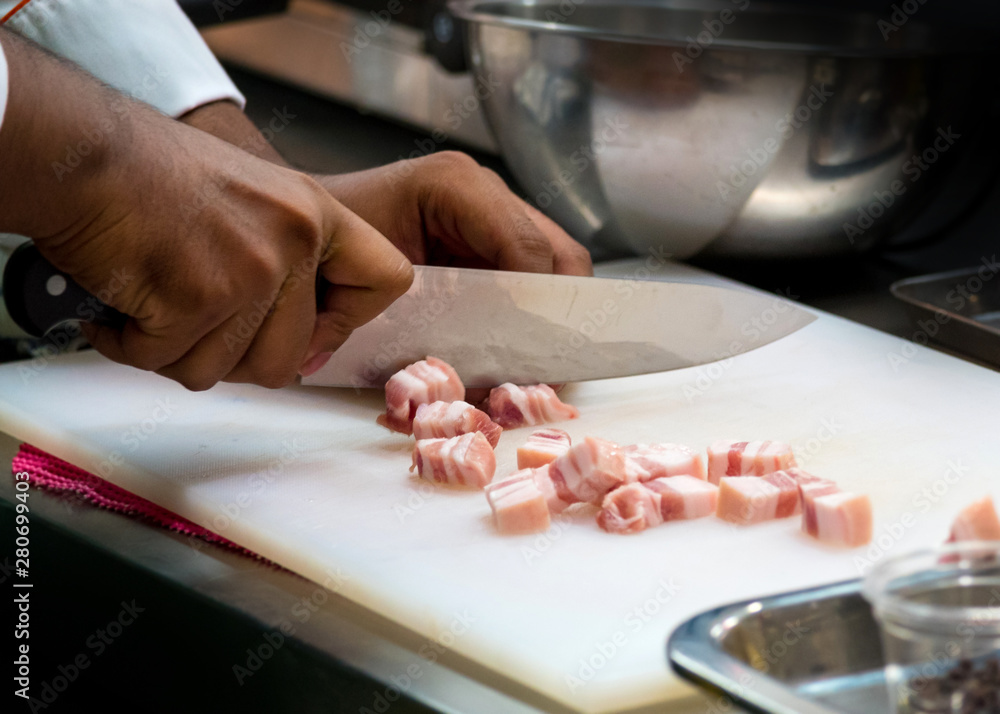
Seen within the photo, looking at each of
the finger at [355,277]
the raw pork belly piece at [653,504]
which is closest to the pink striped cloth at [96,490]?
the finger at [355,277]

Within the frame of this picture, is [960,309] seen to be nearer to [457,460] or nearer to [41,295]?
[457,460]

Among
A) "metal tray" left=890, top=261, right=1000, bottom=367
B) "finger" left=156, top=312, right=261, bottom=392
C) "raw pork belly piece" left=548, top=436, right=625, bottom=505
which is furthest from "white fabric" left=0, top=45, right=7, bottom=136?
"metal tray" left=890, top=261, right=1000, bottom=367

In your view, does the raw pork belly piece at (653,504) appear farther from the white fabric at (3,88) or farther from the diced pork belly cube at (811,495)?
the white fabric at (3,88)

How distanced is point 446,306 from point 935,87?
91 cm

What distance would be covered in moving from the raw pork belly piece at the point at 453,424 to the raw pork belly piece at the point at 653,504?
220 mm

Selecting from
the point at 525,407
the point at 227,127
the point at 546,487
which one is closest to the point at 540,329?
the point at 525,407

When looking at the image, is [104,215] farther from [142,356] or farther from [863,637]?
[863,637]

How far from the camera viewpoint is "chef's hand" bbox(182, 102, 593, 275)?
1.64 meters

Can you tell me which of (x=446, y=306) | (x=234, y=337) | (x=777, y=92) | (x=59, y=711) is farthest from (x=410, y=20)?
(x=59, y=711)

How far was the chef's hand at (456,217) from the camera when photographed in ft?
5.39

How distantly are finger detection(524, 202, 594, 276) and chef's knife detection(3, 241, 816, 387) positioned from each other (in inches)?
6.6

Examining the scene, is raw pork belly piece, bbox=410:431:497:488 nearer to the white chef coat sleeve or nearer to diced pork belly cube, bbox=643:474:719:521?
diced pork belly cube, bbox=643:474:719:521

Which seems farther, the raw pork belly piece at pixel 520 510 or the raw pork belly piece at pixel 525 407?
the raw pork belly piece at pixel 525 407

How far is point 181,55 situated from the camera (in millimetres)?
1897
